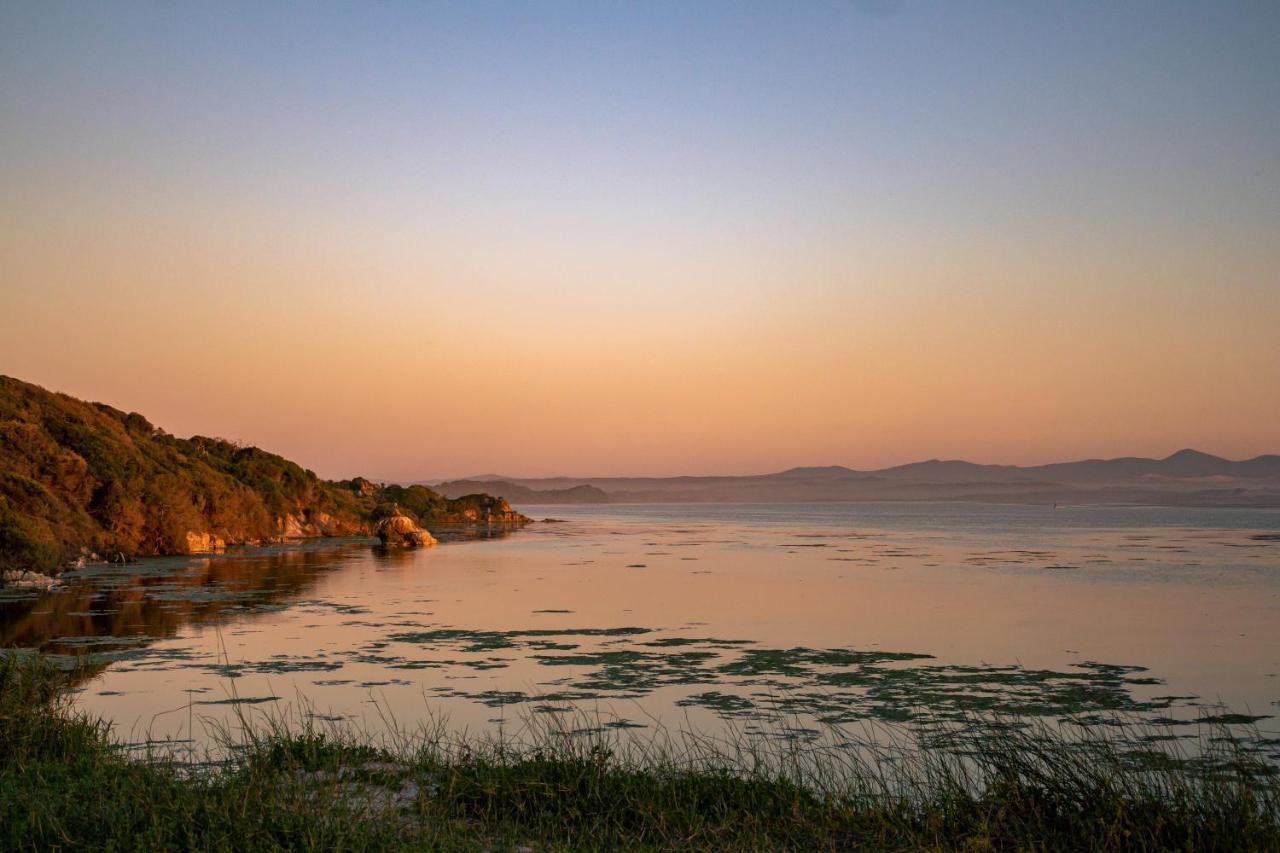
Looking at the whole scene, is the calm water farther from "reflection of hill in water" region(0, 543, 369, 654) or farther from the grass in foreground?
the grass in foreground

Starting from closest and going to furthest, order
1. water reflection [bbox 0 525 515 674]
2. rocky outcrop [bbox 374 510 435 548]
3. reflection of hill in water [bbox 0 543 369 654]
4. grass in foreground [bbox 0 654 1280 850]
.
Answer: grass in foreground [bbox 0 654 1280 850] < water reflection [bbox 0 525 515 674] < reflection of hill in water [bbox 0 543 369 654] < rocky outcrop [bbox 374 510 435 548]

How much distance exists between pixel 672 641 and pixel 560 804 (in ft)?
39.4

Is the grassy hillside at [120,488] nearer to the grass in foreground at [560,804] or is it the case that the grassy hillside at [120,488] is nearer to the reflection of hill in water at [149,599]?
the reflection of hill in water at [149,599]

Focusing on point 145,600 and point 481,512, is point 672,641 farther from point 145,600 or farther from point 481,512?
point 481,512

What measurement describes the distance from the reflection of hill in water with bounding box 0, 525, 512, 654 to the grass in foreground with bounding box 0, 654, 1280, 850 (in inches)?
297

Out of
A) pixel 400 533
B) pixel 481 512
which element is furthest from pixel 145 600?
pixel 481 512

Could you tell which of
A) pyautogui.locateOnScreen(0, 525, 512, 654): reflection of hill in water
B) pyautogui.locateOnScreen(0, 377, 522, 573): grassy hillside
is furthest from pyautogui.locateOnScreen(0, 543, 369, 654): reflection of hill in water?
pyautogui.locateOnScreen(0, 377, 522, 573): grassy hillside

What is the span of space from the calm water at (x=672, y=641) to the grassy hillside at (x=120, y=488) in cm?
206

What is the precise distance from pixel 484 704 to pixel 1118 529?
65.3m

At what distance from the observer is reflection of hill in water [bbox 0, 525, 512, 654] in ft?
64.8

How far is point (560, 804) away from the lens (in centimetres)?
814

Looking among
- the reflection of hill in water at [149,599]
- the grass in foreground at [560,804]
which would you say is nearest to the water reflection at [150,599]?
the reflection of hill in water at [149,599]

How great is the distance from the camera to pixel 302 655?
59.5 feet

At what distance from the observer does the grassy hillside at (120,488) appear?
109 ft
